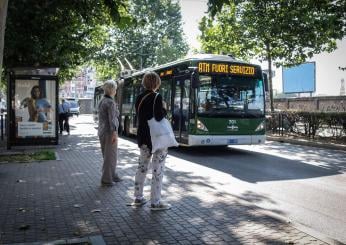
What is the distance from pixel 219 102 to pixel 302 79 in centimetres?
2379

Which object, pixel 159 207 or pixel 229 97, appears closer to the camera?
pixel 159 207

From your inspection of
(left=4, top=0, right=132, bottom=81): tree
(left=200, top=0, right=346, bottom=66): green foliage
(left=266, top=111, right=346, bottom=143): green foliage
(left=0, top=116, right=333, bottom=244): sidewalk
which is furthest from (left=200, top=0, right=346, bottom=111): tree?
(left=0, top=116, right=333, bottom=244): sidewalk

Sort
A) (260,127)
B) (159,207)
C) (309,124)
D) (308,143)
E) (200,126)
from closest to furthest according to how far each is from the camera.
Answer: (159,207) < (200,126) < (260,127) < (308,143) < (309,124)

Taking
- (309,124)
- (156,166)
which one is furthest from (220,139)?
(156,166)

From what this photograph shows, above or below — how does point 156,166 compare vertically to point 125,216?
above

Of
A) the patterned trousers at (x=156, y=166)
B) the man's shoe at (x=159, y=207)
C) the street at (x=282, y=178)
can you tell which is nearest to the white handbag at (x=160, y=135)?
the patterned trousers at (x=156, y=166)

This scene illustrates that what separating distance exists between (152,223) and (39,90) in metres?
11.3

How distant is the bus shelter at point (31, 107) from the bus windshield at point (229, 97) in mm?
5333

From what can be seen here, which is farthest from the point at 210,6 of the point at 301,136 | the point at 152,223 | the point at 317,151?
the point at 301,136

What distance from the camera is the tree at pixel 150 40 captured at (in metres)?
48.8

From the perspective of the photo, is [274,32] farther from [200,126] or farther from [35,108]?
[35,108]

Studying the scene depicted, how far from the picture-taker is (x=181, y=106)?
14.8 meters

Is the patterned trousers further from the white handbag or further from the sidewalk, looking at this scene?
the sidewalk

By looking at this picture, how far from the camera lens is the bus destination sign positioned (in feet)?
46.0
